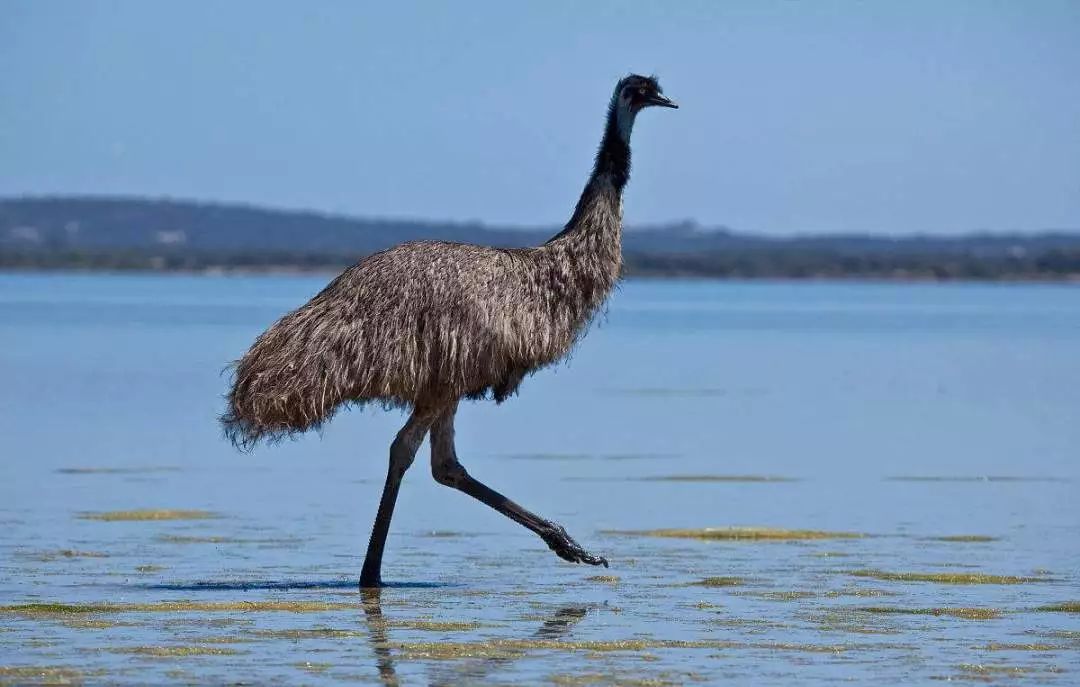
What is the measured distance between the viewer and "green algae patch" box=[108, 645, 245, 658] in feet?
34.0

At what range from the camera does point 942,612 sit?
1198 cm

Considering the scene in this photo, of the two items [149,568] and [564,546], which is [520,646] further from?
[149,568]

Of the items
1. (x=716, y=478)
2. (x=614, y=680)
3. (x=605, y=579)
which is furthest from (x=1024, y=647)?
(x=716, y=478)

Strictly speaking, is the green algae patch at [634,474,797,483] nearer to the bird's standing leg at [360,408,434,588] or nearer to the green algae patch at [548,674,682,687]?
the bird's standing leg at [360,408,434,588]

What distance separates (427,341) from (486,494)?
1097mm

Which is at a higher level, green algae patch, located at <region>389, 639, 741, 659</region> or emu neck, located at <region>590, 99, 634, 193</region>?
emu neck, located at <region>590, 99, 634, 193</region>

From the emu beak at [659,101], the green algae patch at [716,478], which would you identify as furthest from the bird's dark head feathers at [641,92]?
the green algae patch at [716,478]

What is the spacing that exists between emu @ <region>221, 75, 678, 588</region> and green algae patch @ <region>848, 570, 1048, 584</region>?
1.56 meters

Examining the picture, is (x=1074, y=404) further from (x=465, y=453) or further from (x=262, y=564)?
(x=262, y=564)

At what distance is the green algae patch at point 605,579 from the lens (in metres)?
13.4

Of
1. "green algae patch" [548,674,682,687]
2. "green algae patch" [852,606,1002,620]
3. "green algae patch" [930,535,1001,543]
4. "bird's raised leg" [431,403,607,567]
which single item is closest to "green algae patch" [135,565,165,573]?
"bird's raised leg" [431,403,607,567]

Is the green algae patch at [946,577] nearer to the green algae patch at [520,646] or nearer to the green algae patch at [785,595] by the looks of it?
the green algae patch at [785,595]

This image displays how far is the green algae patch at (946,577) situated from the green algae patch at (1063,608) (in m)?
0.95

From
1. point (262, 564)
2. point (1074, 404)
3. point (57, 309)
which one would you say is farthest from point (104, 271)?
point (262, 564)
